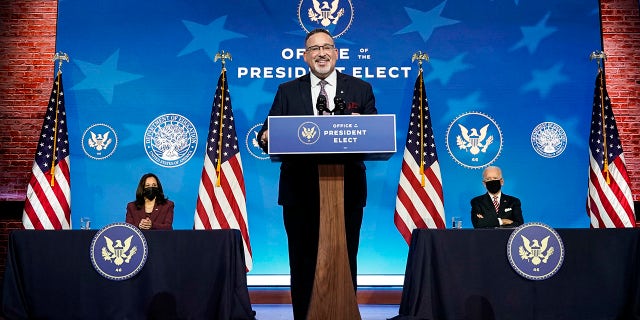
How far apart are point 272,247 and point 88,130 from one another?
2.24 meters

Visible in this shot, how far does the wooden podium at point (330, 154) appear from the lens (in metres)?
2.25

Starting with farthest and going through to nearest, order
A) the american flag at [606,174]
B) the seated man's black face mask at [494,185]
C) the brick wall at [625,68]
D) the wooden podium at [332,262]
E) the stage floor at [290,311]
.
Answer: the brick wall at [625,68], the american flag at [606,174], the seated man's black face mask at [494,185], the stage floor at [290,311], the wooden podium at [332,262]

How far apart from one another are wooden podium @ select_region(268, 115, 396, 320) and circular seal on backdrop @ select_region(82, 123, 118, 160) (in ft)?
12.8

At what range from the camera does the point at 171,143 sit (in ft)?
18.8

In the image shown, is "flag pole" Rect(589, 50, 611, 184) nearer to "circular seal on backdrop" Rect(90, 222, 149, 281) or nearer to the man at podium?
the man at podium

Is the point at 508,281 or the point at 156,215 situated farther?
the point at 156,215

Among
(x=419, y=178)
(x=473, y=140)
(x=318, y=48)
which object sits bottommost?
(x=419, y=178)

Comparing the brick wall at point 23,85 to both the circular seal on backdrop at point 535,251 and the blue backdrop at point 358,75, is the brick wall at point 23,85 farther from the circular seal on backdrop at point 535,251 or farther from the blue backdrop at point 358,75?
the circular seal on backdrop at point 535,251

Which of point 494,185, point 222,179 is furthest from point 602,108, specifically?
point 222,179

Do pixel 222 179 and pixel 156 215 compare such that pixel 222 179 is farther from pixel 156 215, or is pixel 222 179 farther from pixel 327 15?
pixel 327 15

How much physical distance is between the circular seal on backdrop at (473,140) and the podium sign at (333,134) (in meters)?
3.61

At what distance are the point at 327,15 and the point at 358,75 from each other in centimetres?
74

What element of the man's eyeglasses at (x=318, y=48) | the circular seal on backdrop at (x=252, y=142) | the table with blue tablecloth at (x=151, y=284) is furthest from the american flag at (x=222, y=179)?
the man's eyeglasses at (x=318, y=48)

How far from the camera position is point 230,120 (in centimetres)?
531
